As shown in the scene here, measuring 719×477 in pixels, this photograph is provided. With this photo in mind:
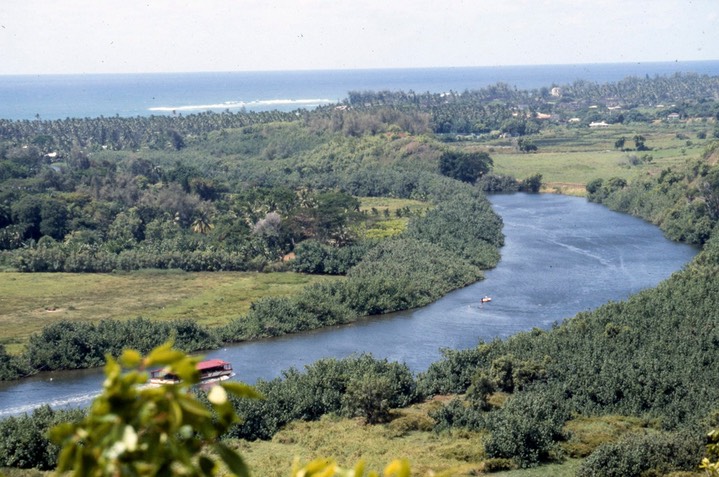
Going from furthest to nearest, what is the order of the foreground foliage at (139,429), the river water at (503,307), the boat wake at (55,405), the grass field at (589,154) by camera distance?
the grass field at (589,154) → the river water at (503,307) → the boat wake at (55,405) → the foreground foliage at (139,429)

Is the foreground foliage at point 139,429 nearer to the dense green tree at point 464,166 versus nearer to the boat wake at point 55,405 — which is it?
the boat wake at point 55,405

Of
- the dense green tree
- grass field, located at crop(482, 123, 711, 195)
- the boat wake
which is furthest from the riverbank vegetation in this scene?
the boat wake

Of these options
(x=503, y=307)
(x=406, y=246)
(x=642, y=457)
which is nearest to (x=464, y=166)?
(x=406, y=246)

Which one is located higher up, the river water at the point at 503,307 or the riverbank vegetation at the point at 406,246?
the riverbank vegetation at the point at 406,246

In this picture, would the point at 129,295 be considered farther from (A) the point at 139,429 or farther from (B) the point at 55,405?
(A) the point at 139,429

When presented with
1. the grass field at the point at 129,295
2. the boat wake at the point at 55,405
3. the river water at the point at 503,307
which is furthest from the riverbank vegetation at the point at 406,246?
the boat wake at the point at 55,405

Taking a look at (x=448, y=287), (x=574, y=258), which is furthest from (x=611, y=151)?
(x=448, y=287)
